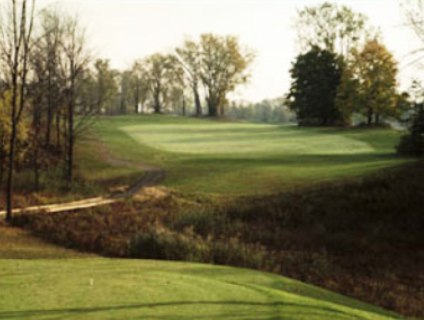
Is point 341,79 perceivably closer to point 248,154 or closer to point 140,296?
point 248,154

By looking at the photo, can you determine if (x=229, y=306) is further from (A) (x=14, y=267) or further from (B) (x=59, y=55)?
(B) (x=59, y=55)

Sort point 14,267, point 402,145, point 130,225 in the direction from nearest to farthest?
point 14,267, point 130,225, point 402,145

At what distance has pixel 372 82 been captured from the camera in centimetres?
6844

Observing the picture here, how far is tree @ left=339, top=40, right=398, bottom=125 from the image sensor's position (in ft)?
222

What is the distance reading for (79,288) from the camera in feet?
Answer: 27.2

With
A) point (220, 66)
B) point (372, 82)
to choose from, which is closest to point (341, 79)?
point (372, 82)

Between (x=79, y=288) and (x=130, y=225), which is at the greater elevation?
(x=79, y=288)

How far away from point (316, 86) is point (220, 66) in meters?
33.5

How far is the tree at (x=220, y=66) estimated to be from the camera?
103 meters

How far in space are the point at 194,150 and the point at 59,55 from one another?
16.5m

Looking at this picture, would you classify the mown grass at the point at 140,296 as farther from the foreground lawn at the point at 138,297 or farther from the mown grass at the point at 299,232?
the mown grass at the point at 299,232

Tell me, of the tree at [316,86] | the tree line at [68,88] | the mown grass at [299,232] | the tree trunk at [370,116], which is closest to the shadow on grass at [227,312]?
the mown grass at [299,232]

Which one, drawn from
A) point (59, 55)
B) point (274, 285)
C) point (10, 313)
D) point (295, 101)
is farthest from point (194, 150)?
point (10, 313)

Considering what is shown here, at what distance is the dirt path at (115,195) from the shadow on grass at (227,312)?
22.0m
